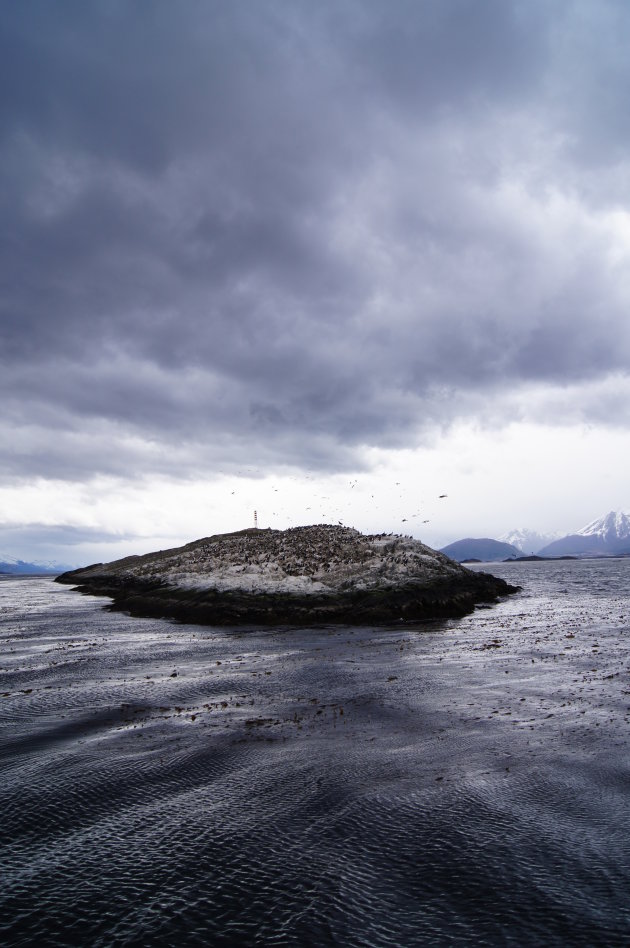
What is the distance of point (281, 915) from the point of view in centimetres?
571

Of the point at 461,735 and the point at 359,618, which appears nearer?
the point at 461,735

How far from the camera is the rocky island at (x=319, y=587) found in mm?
38188

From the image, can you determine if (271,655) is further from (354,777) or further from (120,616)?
(120,616)

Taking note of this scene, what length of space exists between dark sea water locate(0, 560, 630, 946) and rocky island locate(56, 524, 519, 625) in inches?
740

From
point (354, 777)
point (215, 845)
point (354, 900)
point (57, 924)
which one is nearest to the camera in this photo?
point (57, 924)

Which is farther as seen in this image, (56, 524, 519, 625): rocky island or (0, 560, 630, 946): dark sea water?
(56, 524, 519, 625): rocky island

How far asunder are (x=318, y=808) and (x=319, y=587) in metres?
33.5

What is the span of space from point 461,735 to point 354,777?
360cm

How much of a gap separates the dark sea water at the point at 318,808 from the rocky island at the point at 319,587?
1880 centimetres

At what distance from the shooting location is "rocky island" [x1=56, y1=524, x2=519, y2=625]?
3819 centimetres

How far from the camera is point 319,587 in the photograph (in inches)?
1644

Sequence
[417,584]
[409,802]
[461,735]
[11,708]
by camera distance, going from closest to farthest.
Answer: [409,802], [461,735], [11,708], [417,584]

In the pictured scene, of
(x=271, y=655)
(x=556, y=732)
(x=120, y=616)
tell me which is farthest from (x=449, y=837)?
(x=120, y=616)

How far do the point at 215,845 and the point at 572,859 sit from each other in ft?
15.9
